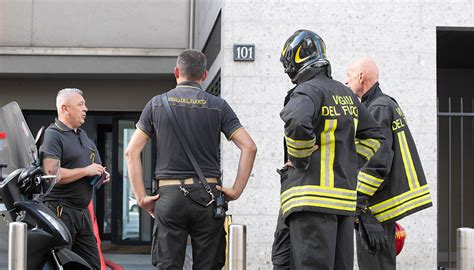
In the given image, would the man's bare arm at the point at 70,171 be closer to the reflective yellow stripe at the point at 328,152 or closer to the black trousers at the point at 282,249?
the black trousers at the point at 282,249

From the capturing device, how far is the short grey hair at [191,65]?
15.1 feet

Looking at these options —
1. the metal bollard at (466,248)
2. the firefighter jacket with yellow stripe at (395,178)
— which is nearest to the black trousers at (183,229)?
the firefighter jacket with yellow stripe at (395,178)

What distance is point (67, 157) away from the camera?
18.4 ft

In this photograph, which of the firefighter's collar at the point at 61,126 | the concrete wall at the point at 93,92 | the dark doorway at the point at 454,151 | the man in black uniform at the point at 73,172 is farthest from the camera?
the concrete wall at the point at 93,92

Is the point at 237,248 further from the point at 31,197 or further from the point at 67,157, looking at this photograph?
the point at 67,157

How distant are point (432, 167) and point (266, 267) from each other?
2.27 metres

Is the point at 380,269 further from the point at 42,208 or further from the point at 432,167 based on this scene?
the point at 432,167

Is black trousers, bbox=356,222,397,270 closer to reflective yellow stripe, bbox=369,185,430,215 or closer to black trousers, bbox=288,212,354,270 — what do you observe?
reflective yellow stripe, bbox=369,185,430,215

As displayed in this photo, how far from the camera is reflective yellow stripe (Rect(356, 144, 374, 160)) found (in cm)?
449

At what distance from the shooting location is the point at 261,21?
8.54 metres

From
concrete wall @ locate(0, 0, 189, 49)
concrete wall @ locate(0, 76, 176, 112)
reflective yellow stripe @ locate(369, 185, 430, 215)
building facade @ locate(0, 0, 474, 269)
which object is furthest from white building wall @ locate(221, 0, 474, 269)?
concrete wall @ locate(0, 76, 176, 112)

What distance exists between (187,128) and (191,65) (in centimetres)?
42

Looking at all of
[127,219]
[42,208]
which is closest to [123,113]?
[127,219]

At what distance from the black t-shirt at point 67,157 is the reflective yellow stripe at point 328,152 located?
2.38 metres
